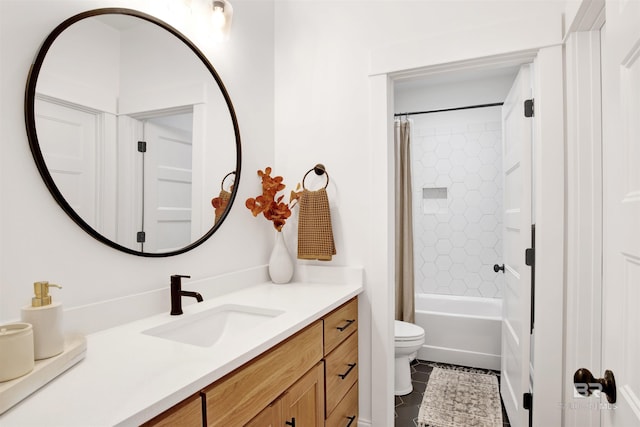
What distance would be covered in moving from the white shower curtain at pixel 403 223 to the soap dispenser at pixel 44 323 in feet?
9.16

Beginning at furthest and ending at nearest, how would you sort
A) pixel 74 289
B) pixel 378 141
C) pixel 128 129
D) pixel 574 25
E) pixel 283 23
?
pixel 283 23
pixel 378 141
pixel 574 25
pixel 128 129
pixel 74 289

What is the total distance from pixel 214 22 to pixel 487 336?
2.84 metres

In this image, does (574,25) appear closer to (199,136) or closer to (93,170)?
(199,136)

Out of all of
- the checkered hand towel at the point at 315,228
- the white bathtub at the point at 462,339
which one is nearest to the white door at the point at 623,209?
the checkered hand towel at the point at 315,228

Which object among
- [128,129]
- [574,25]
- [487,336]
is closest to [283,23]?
[128,129]

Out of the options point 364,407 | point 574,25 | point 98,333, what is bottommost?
point 364,407

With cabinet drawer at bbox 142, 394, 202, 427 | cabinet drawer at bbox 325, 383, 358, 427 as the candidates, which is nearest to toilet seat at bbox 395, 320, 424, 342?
cabinet drawer at bbox 325, 383, 358, 427

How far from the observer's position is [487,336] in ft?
9.43

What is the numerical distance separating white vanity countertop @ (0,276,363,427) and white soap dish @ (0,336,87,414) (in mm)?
15

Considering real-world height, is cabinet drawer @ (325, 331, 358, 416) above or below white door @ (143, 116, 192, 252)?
below

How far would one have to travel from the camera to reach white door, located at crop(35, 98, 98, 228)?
1.04m

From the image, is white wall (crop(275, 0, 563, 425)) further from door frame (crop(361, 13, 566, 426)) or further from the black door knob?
the black door knob

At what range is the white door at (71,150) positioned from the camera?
104 centimetres

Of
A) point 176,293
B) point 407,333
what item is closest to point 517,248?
point 407,333
